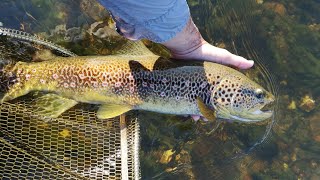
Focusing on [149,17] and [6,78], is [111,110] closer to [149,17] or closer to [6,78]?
[6,78]

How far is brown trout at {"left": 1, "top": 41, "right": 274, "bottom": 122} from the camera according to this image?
16.1 ft

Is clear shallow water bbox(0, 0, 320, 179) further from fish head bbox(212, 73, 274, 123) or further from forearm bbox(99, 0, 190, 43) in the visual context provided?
forearm bbox(99, 0, 190, 43)

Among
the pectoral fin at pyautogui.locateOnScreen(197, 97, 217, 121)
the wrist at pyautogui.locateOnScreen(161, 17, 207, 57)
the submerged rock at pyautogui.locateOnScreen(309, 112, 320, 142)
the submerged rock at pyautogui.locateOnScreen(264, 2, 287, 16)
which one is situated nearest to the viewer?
the wrist at pyautogui.locateOnScreen(161, 17, 207, 57)

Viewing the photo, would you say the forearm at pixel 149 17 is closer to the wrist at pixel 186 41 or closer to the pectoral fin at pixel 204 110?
the wrist at pixel 186 41

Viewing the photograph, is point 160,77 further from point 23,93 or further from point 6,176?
point 6,176

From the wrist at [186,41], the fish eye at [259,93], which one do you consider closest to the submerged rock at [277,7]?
the wrist at [186,41]

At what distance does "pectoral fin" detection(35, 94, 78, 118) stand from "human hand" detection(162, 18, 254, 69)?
4.91ft

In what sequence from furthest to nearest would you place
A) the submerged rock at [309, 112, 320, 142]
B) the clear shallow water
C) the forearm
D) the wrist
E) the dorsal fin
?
1. the submerged rock at [309, 112, 320, 142]
2. the clear shallow water
3. the dorsal fin
4. the wrist
5. the forearm

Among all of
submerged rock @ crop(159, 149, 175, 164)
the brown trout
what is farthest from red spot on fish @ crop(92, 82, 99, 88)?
submerged rock @ crop(159, 149, 175, 164)

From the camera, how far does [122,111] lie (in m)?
5.02

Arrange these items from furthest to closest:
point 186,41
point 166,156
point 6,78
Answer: point 166,156, point 6,78, point 186,41

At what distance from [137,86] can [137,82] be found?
0.16 ft

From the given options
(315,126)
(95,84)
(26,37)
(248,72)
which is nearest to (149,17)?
(95,84)

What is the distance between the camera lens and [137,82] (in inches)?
196
